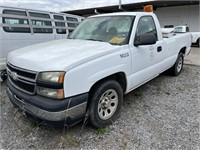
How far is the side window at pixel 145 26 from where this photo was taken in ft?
11.1

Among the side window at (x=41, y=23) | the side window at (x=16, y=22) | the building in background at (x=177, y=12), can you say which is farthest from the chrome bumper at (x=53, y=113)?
the building in background at (x=177, y=12)

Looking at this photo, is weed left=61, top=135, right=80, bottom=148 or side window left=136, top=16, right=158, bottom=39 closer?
weed left=61, top=135, right=80, bottom=148

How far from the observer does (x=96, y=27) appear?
3543 millimetres

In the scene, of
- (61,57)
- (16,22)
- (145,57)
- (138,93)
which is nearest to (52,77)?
(61,57)

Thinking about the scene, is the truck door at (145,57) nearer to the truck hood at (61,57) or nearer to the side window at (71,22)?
the truck hood at (61,57)

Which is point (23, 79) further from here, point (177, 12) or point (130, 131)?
point (177, 12)

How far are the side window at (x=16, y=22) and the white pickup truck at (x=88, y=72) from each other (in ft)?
6.74

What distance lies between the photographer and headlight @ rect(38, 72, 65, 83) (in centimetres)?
208

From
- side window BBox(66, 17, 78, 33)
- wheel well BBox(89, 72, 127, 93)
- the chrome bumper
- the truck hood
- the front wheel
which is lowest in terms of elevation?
the front wheel

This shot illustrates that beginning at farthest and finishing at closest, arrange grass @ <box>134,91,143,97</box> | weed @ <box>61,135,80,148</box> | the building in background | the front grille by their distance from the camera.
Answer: the building in background
grass @ <box>134,91,143,97</box>
weed @ <box>61,135,80,148</box>
the front grille

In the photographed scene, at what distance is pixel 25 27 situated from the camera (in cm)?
495

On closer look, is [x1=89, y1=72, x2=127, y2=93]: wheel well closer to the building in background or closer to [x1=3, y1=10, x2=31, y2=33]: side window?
[x1=3, y1=10, x2=31, y2=33]: side window

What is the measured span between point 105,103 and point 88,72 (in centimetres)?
74

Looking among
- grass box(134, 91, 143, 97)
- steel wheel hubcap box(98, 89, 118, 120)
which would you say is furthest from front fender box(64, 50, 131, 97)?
grass box(134, 91, 143, 97)
